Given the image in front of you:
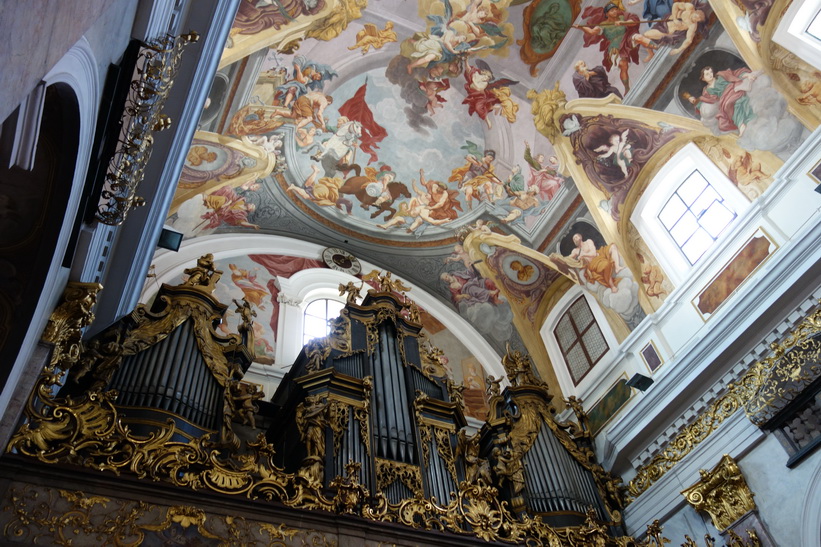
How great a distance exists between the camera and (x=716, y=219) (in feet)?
32.8

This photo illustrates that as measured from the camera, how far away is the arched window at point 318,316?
40.0 feet

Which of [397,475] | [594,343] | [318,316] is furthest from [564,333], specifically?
[397,475]

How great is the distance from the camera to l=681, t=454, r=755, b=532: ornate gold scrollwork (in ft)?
25.8

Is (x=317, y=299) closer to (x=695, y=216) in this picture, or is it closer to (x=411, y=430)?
(x=411, y=430)

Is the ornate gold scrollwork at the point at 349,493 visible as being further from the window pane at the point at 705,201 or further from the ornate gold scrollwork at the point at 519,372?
the window pane at the point at 705,201

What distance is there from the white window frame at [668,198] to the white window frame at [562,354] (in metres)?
1.59

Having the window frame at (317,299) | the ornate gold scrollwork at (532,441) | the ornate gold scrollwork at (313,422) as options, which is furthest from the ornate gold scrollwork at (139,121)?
the window frame at (317,299)

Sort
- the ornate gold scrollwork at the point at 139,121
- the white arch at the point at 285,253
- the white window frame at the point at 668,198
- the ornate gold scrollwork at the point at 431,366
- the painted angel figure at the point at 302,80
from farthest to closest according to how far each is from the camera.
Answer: the painted angel figure at the point at 302,80
the white arch at the point at 285,253
the ornate gold scrollwork at the point at 431,366
the white window frame at the point at 668,198
the ornate gold scrollwork at the point at 139,121

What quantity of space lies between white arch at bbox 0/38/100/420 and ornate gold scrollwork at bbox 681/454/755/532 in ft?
→ 25.0

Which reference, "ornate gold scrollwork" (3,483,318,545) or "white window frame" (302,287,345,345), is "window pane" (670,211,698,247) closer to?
"white window frame" (302,287,345,345)

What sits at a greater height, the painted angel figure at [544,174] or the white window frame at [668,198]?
the painted angel figure at [544,174]

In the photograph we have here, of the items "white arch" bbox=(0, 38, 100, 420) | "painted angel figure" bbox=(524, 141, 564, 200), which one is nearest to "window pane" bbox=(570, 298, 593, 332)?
"painted angel figure" bbox=(524, 141, 564, 200)

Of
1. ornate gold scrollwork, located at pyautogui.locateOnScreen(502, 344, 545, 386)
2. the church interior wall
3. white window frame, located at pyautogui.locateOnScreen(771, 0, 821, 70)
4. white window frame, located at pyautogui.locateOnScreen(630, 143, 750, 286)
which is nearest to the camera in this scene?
the church interior wall

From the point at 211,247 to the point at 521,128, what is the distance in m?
6.37
